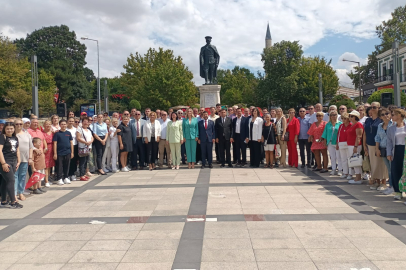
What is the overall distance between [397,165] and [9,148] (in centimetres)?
771

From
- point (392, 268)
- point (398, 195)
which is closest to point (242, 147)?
point (398, 195)

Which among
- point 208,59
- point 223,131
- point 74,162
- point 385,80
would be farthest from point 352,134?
point 385,80

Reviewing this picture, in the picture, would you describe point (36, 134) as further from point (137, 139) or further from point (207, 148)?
point (207, 148)

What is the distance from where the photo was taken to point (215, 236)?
5078 millimetres

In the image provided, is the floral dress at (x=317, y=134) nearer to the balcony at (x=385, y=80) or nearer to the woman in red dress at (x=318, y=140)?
the woman in red dress at (x=318, y=140)

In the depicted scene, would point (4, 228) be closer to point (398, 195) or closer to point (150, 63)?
point (398, 195)

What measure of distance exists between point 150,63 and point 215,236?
44495mm

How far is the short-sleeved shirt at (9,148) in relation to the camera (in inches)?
273

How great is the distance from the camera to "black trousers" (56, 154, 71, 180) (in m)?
9.45

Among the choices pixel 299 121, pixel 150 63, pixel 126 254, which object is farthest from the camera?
pixel 150 63

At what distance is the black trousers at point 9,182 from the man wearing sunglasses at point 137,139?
4709 millimetres

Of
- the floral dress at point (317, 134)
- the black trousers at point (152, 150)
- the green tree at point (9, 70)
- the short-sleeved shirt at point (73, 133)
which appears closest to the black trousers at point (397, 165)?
the floral dress at point (317, 134)

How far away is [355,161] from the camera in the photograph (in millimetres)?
8586

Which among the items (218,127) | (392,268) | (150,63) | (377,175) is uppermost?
(150,63)
